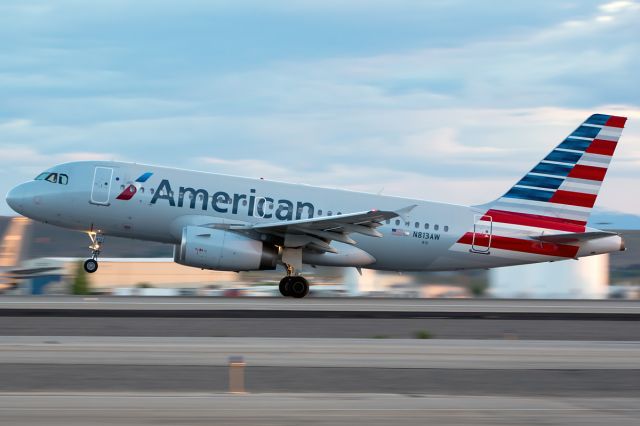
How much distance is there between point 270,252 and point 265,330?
947 cm

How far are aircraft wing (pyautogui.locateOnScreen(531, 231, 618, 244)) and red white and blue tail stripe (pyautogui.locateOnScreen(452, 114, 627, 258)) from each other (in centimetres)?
27

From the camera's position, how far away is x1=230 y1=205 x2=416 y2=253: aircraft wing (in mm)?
29516

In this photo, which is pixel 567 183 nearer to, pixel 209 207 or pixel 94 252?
pixel 209 207

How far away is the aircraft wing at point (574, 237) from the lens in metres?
32.6

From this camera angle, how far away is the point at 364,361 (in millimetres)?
16484

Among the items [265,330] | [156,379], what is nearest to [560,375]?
[156,379]

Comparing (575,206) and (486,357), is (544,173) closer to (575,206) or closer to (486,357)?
(575,206)

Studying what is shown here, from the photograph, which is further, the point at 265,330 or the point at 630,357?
the point at 265,330

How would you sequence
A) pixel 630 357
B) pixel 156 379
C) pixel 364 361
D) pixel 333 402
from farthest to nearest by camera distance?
1. pixel 630 357
2. pixel 364 361
3. pixel 156 379
4. pixel 333 402

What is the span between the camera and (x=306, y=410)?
11.7 metres

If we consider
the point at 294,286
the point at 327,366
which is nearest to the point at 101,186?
the point at 294,286

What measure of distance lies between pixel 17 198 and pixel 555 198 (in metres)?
18.2

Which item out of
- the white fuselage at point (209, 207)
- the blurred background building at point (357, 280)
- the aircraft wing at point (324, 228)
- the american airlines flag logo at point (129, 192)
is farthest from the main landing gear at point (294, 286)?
the american airlines flag logo at point (129, 192)

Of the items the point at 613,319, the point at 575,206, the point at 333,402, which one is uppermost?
the point at 575,206
